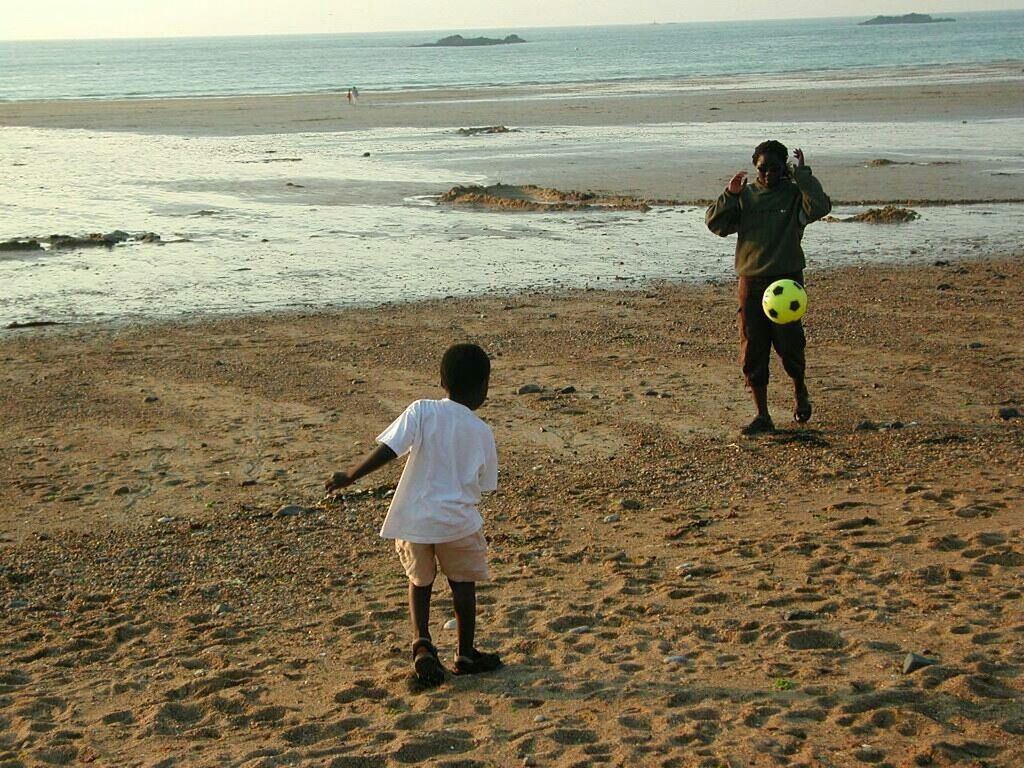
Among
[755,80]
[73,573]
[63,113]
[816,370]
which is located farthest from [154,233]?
[755,80]

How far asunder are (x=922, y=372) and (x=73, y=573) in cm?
628

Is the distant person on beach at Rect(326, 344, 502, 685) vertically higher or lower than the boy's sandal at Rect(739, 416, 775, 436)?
higher

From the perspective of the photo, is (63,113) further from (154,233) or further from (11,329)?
(11,329)

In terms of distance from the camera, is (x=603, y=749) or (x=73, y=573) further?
(x=73, y=573)

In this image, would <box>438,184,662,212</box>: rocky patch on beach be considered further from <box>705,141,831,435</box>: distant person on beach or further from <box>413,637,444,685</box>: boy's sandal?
<box>413,637,444,685</box>: boy's sandal

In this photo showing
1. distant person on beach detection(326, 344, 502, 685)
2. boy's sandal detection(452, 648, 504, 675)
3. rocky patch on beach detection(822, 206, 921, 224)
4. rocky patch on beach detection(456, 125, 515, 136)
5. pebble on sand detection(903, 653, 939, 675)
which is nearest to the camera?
pebble on sand detection(903, 653, 939, 675)

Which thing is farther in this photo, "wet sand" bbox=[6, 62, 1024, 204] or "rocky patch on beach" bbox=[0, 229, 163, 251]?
"wet sand" bbox=[6, 62, 1024, 204]

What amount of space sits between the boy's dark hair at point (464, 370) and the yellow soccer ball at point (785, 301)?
3613 millimetres

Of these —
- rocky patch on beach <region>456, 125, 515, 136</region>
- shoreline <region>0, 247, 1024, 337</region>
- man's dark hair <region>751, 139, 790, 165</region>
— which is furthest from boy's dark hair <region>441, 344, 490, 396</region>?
rocky patch on beach <region>456, 125, 515, 136</region>

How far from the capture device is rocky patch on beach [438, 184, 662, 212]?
19984mm

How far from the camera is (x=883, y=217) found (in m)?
17.7

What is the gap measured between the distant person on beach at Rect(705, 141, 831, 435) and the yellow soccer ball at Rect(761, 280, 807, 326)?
0.41 feet

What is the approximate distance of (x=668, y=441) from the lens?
8359 mm

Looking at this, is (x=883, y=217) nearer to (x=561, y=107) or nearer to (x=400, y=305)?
(x=400, y=305)
